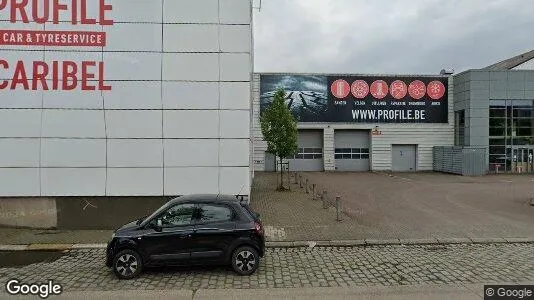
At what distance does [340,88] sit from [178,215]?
28535mm

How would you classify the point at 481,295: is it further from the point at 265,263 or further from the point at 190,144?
the point at 190,144

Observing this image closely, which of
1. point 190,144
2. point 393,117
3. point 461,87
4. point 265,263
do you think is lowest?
point 265,263

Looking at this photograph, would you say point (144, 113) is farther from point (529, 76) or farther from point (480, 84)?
point (529, 76)

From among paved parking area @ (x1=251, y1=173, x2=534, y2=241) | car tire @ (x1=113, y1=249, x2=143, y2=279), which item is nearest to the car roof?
car tire @ (x1=113, y1=249, x2=143, y2=279)

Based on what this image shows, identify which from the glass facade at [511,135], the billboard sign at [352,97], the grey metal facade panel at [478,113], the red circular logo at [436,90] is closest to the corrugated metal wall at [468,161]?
the glass facade at [511,135]

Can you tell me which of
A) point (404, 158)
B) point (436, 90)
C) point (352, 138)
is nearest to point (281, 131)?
point (352, 138)

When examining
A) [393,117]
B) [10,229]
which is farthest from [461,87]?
[10,229]

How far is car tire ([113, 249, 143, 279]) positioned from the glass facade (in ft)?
108

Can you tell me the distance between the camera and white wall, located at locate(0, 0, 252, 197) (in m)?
11.1

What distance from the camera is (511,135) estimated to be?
32.7m

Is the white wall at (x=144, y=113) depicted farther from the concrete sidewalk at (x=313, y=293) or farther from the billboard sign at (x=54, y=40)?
the concrete sidewalk at (x=313, y=293)

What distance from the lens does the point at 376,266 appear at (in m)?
7.88

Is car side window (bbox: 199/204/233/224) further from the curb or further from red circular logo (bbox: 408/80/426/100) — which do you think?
red circular logo (bbox: 408/80/426/100)

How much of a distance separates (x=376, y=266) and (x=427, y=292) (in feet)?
4.99
